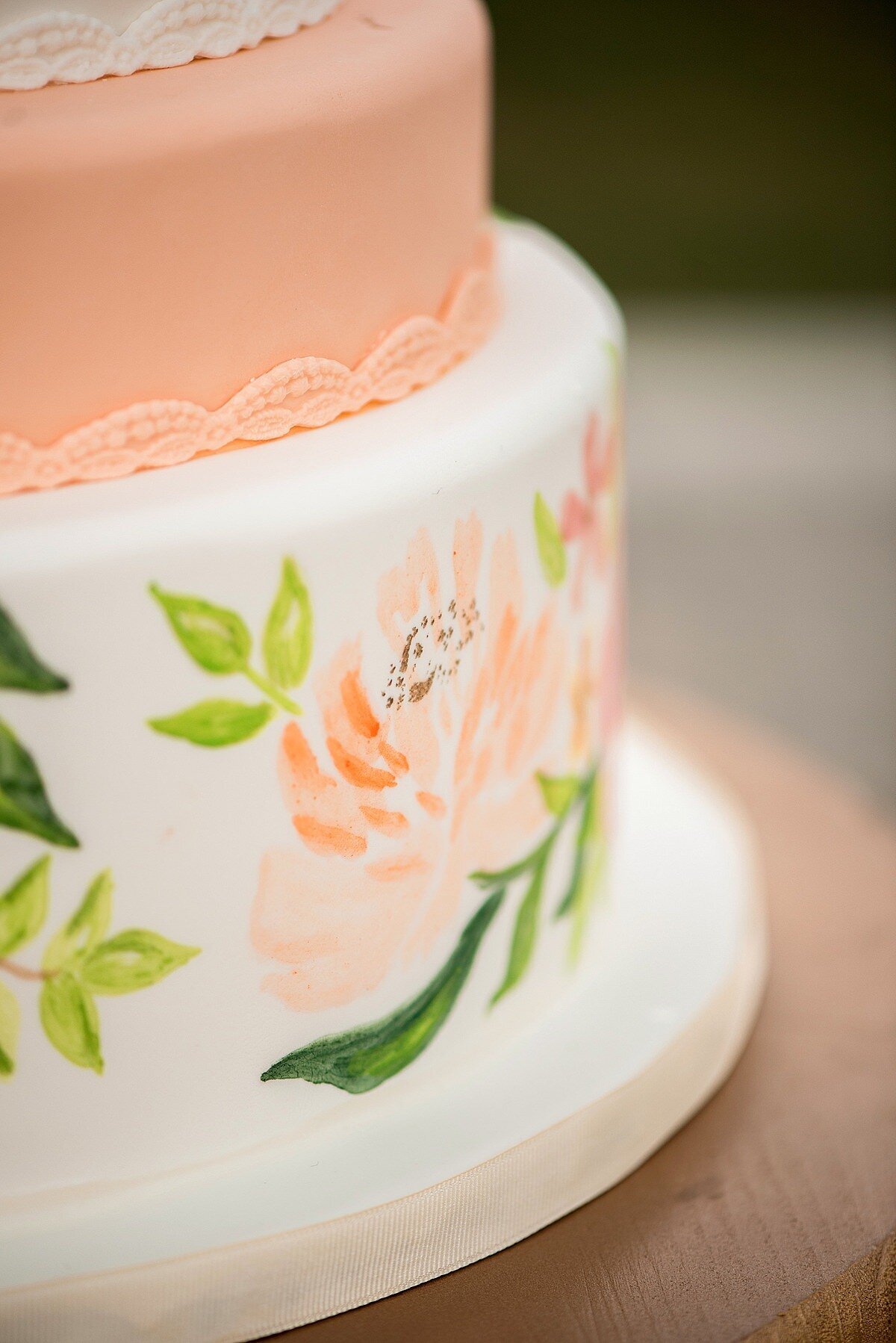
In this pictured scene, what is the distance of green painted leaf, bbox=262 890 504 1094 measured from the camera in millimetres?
624

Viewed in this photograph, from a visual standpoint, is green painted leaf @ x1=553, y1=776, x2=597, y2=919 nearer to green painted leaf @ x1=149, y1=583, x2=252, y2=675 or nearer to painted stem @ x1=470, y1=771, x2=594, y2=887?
painted stem @ x1=470, y1=771, x2=594, y2=887

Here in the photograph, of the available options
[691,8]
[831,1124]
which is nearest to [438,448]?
[831,1124]

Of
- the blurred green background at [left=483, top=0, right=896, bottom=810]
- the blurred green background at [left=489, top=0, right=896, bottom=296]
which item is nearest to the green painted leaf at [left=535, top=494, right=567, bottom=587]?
the blurred green background at [left=483, top=0, right=896, bottom=810]

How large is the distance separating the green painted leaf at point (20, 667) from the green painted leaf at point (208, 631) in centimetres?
5

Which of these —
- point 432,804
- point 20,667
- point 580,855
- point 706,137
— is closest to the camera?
point 20,667

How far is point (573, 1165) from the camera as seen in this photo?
68 centimetres

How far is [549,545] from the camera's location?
64 centimetres

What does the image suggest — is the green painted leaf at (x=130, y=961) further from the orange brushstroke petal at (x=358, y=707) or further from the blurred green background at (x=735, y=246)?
the blurred green background at (x=735, y=246)

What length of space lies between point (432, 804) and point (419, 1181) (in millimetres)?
170

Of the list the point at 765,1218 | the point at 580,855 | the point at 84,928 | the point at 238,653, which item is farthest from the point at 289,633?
the point at 765,1218

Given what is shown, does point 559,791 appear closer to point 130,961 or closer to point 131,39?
point 130,961

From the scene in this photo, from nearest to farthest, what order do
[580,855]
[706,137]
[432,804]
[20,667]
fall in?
[20,667] < [432,804] < [580,855] < [706,137]

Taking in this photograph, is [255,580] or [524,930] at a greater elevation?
[255,580]

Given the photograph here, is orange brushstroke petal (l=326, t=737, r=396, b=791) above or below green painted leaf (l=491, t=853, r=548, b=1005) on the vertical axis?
above
